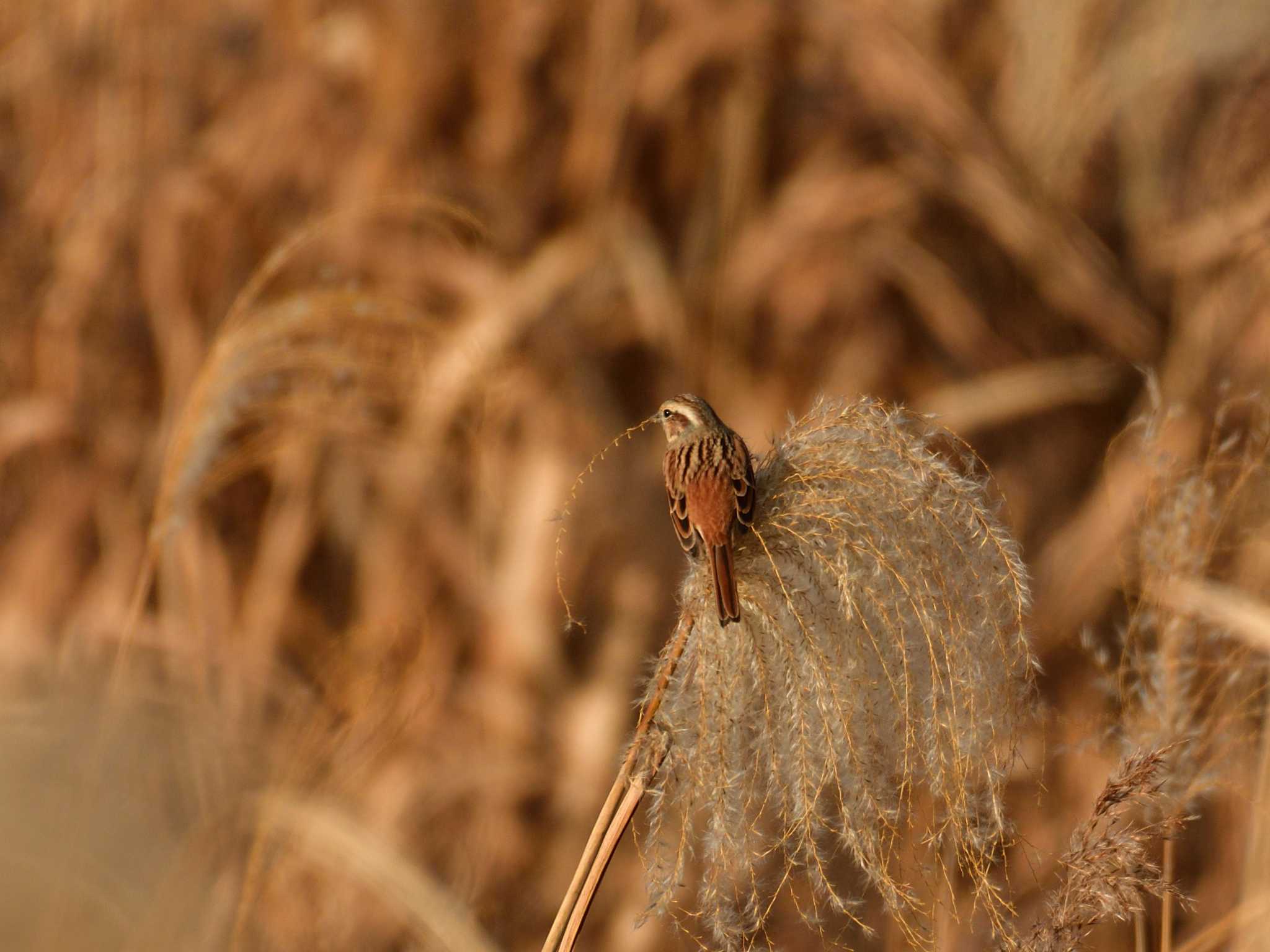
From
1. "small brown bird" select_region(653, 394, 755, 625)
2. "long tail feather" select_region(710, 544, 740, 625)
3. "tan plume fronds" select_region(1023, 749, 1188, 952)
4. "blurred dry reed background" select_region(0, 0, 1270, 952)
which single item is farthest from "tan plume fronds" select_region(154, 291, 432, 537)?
"tan plume fronds" select_region(1023, 749, 1188, 952)

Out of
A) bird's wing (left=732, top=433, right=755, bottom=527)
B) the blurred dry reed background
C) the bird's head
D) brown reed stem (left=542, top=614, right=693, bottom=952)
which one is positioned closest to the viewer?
brown reed stem (left=542, top=614, right=693, bottom=952)

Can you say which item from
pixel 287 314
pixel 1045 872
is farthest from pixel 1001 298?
pixel 287 314

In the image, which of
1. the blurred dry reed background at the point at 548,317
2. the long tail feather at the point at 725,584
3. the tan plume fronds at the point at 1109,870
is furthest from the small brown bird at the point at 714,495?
the blurred dry reed background at the point at 548,317

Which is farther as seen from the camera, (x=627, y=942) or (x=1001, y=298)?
(x=1001, y=298)

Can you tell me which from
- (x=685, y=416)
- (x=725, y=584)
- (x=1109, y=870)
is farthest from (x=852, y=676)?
(x=685, y=416)

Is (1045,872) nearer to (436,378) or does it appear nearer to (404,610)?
(404,610)

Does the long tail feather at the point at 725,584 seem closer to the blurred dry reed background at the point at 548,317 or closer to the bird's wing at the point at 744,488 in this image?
the bird's wing at the point at 744,488

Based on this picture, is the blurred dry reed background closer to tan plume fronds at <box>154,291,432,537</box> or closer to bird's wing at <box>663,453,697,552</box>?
tan plume fronds at <box>154,291,432,537</box>
